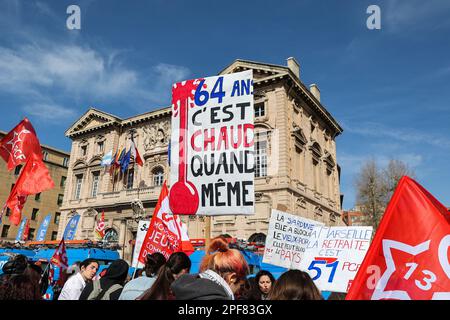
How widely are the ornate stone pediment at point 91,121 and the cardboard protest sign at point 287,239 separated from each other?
91.0ft

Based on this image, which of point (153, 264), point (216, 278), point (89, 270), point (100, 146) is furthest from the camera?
point (100, 146)

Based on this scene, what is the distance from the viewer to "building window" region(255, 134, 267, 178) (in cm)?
2391

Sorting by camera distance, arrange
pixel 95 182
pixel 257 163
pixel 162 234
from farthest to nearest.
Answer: pixel 95 182, pixel 257 163, pixel 162 234

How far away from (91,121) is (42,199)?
71.0 feet

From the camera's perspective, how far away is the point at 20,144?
9.91 m

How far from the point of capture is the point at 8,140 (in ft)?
32.6

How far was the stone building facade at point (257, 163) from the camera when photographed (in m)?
23.1

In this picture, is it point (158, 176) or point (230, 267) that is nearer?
point (230, 267)

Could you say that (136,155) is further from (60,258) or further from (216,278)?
(216,278)

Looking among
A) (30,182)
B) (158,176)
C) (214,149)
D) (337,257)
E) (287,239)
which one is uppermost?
(158,176)

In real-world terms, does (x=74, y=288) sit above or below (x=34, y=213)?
below

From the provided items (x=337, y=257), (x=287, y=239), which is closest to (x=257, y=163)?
(x=287, y=239)

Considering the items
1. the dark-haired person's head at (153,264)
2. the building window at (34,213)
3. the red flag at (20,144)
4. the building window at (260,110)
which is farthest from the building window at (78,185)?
the dark-haired person's head at (153,264)

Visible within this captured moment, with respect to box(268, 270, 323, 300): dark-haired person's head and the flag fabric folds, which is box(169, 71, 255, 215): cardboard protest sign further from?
the flag fabric folds
